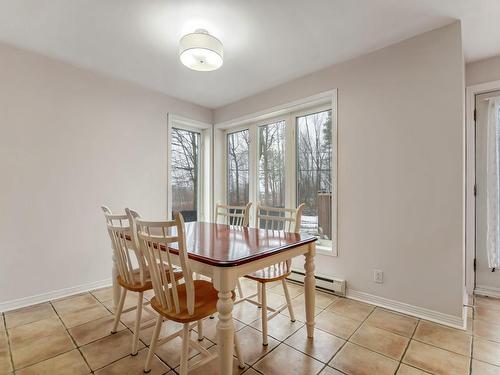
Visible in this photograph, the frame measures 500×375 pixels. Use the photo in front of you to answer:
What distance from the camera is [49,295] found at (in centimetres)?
250

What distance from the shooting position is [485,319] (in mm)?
2092

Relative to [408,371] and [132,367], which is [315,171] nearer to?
[408,371]

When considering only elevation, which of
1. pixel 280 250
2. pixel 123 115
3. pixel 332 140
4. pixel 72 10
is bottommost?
pixel 280 250

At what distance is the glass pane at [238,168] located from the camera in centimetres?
393

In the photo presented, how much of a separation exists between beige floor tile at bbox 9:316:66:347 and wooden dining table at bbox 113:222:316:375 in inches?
50.5

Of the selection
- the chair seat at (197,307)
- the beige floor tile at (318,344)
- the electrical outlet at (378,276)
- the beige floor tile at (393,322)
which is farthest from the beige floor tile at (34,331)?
the electrical outlet at (378,276)

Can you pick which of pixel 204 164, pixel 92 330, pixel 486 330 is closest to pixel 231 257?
pixel 92 330

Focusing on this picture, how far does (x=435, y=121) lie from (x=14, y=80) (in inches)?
147

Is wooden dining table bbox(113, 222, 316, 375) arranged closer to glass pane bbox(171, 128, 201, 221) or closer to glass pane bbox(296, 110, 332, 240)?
glass pane bbox(296, 110, 332, 240)

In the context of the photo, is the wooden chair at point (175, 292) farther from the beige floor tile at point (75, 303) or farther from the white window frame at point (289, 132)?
the white window frame at point (289, 132)

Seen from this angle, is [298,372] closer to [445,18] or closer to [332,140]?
[332,140]

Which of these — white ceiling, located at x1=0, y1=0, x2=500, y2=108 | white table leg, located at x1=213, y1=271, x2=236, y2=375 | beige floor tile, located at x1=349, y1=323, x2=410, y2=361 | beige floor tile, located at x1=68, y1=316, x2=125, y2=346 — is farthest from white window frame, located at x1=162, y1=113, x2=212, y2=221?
white table leg, located at x1=213, y1=271, x2=236, y2=375

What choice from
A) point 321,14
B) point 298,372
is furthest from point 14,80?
point 298,372

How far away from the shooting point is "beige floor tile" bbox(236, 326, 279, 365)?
1666 mm
